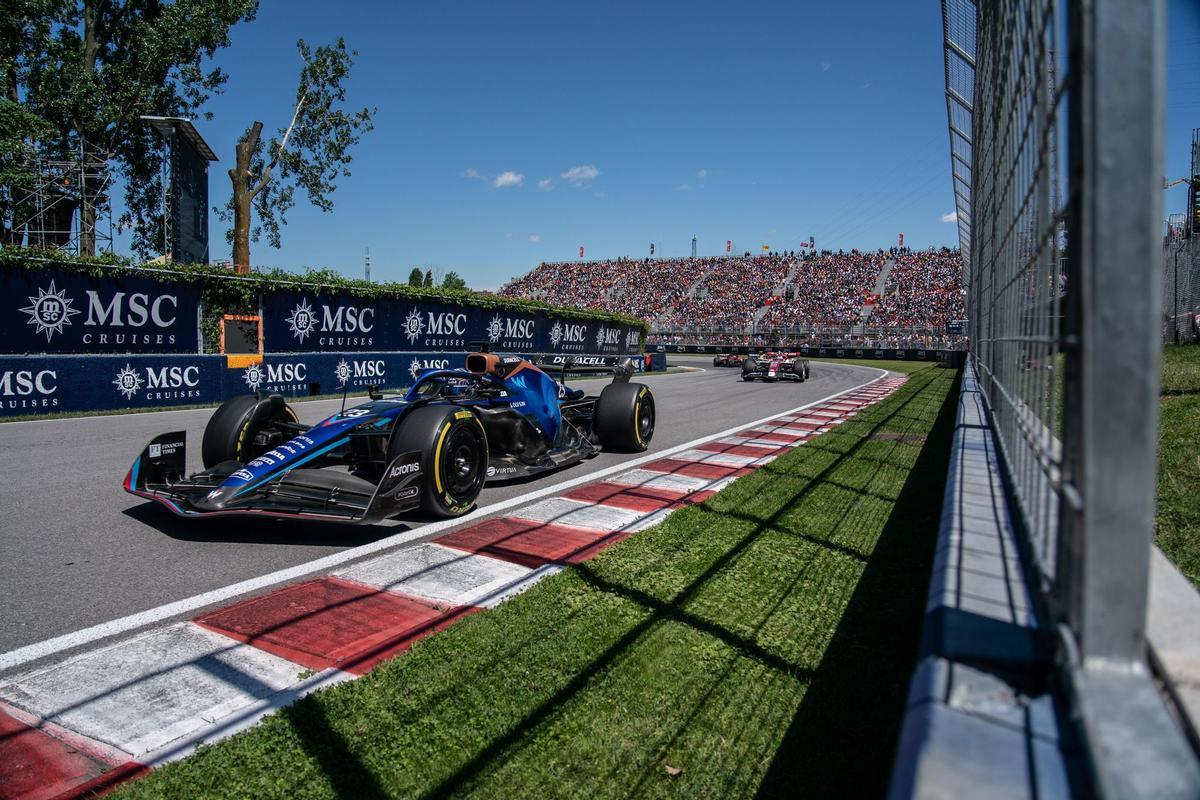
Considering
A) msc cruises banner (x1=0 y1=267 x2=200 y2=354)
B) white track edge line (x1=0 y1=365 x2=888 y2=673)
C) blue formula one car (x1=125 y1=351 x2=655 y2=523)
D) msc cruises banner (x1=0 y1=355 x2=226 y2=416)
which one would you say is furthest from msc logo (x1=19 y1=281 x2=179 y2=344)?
white track edge line (x1=0 y1=365 x2=888 y2=673)

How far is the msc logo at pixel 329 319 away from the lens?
1495 centimetres

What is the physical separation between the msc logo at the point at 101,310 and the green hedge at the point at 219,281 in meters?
0.37

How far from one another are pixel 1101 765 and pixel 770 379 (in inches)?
803

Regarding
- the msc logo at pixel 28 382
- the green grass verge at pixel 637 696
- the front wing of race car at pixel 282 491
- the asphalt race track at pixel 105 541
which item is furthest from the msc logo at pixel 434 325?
the green grass verge at pixel 637 696

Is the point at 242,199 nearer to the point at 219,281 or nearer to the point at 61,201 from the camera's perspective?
the point at 61,201

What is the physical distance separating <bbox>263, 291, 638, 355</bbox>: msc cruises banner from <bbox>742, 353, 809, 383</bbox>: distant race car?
6423mm

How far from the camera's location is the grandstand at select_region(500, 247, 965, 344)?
45.7 meters

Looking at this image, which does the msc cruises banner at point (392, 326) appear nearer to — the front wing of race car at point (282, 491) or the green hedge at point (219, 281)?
the green hedge at point (219, 281)

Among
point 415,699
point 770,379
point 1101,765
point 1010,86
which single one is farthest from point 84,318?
point 770,379

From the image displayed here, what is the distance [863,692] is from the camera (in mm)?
2547

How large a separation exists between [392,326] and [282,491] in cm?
1331

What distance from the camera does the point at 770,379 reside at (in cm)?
2092

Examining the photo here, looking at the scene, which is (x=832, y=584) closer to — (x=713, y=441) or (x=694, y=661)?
(x=694, y=661)

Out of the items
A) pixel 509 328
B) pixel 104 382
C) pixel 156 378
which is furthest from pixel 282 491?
pixel 509 328
